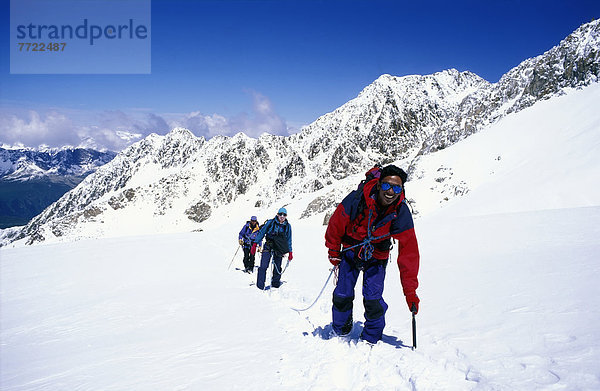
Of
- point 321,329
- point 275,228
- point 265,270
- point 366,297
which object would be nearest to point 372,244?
point 366,297

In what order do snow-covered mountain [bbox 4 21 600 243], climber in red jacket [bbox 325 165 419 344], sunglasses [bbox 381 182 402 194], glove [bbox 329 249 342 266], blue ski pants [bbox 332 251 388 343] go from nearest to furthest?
sunglasses [bbox 381 182 402 194], climber in red jacket [bbox 325 165 419 344], blue ski pants [bbox 332 251 388 343], glove [bbox 329 249 342 266], snow-covered mountain [bbox 4 21 600 243]

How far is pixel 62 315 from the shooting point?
311 inches

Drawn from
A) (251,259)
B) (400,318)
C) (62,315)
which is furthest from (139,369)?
(251,259)

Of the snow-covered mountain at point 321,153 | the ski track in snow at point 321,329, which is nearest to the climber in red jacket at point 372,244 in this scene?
the ski track in snow at point 321,329

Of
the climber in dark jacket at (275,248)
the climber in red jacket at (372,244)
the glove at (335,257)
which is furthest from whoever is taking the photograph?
the climber in dark jacket at (275,248)

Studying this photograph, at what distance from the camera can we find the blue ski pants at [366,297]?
4.79m

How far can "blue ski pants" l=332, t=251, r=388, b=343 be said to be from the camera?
4789 millimetres

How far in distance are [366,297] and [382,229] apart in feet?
3.59

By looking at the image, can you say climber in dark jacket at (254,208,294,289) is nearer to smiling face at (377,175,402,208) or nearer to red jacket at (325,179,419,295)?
red jacket at (325,179,419,295)

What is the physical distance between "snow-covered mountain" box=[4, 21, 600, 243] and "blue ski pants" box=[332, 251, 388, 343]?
48.6m

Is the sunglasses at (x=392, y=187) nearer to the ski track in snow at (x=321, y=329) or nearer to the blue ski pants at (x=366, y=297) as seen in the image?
the blue ski pants at (x=366, y=297)

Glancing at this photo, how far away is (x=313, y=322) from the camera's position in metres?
6.30

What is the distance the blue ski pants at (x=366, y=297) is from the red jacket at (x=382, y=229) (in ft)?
0.90

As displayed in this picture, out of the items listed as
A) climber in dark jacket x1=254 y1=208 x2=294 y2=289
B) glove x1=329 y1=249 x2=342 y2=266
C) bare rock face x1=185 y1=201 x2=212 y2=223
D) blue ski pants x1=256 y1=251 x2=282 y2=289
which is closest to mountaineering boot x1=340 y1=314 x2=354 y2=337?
glove x1=329 y1=249 x2=342 y2=266
